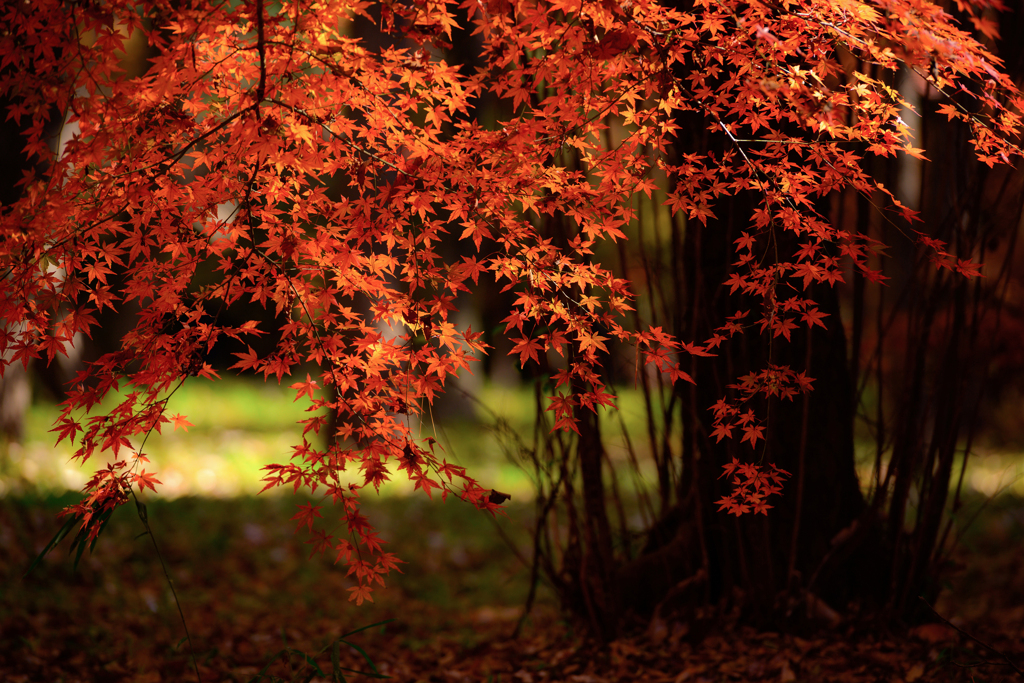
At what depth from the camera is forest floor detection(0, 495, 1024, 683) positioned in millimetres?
2873

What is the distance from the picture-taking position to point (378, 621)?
3.80 meters

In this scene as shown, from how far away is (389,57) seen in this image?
200cm

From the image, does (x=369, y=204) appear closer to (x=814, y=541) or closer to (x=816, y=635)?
(x=814, y=541)

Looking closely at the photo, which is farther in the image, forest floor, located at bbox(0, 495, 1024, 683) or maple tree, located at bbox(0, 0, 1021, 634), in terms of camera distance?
forest floor, located at bbox(0, 495, 1024, 683)

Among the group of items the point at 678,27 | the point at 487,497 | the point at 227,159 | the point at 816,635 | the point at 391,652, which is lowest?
the point at 391,652

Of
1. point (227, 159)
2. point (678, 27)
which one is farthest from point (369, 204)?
point (678, 27)

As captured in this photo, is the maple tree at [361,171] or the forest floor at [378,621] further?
the forest floor at [378,621]

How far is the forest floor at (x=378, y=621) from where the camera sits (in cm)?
287

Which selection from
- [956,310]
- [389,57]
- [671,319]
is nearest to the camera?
[389,57]

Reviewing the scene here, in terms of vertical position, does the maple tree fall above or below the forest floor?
above

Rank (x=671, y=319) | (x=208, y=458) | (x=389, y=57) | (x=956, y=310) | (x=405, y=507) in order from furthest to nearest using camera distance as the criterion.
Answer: (x=208, y=458) → (x=405, y=507) → (x=671, y=319) → (x=956, y=310) → (x=389, y=57)

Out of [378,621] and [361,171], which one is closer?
[361,171]

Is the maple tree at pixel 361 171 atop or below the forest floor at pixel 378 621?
atop

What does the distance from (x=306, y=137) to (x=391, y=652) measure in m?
2.58
